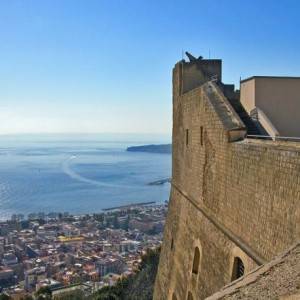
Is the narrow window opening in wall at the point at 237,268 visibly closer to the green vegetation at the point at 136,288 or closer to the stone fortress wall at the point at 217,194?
the stone fortress wall at the point at 217,194

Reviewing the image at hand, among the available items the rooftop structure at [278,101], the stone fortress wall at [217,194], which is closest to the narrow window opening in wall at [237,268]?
the stone fortress wall at [217,194]

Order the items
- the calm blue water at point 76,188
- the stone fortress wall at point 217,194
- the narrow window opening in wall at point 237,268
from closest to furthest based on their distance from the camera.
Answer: the stone fortress wall at point 217,194 < the narrow window opening in wall at point 237,268 < the calm blue water at point 76,188

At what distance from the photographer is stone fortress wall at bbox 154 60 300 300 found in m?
5.17

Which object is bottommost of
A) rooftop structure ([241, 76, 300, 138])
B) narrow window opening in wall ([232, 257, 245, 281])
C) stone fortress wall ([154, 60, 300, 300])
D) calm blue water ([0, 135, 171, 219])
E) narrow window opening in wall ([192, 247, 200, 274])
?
calm blue water ([0, 135, 171, 219])

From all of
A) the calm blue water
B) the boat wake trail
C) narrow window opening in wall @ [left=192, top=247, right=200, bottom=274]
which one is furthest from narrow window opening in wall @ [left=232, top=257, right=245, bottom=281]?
the boat wake trail

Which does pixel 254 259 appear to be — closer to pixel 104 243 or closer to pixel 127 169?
pixel 104 243

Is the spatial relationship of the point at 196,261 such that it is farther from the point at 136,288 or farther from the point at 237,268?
the point at 136,288

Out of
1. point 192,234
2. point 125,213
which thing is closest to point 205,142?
point 192,234

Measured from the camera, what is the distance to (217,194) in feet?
24.8

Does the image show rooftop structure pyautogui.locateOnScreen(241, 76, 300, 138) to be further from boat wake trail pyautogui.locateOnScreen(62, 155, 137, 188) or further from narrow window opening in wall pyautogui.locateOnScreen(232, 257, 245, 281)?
boat wake trail pyautogui.locateOnScreen(62, 155, 137, 188)

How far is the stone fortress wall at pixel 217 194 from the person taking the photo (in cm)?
517

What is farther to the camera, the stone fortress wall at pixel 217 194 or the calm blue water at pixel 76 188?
the calm blue water at pixel 76 188

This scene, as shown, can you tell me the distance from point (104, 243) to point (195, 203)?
6256 cm

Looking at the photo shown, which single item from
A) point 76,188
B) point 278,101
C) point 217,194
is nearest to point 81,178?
point 76,188
